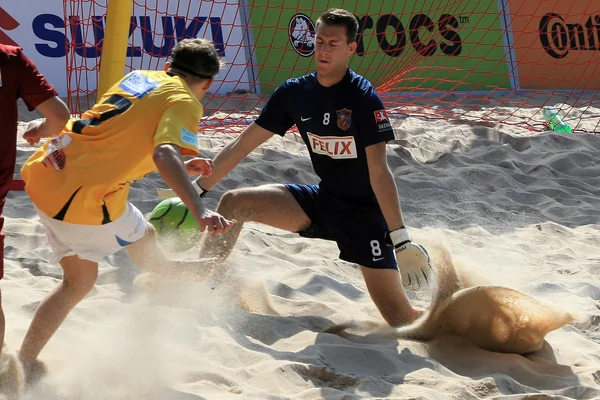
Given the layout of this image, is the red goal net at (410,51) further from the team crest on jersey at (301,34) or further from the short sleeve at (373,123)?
the short sleeve at (373,123)

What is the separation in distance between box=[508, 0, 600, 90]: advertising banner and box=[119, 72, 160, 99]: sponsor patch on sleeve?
722 centimetres

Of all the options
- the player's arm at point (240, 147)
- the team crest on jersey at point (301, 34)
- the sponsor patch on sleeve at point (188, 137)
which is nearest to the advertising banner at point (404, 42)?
the team crest on jersey at point (301, 34)

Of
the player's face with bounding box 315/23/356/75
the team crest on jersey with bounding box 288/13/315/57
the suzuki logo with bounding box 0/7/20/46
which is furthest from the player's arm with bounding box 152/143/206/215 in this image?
the team crest on jersey with bounding box 288/13/315/57

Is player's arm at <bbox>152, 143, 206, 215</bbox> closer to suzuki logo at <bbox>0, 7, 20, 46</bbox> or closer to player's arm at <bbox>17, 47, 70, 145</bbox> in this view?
player's arm at <bbox>17, 47, 70, 145</bbox>

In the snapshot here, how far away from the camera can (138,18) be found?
759 cm

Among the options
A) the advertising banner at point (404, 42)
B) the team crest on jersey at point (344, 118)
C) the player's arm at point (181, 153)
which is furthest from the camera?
the advertising banner at point (404, 42)

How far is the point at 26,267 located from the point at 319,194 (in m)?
1.45

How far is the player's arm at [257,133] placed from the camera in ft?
13.8

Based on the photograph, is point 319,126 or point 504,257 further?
point 504,257

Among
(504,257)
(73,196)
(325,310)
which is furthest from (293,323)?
(504,257)

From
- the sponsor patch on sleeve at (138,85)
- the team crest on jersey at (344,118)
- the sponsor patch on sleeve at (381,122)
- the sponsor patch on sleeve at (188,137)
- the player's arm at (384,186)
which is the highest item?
the sponsor patch on sleeve at (138,85)

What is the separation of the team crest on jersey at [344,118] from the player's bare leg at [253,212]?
460mm

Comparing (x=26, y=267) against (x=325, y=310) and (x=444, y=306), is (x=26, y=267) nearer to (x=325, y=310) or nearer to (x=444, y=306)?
(x=325, y=310)

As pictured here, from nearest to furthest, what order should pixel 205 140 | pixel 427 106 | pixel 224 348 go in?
pixel 224 348 → pixel 205 140 → pixel 427 106
